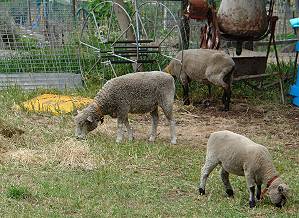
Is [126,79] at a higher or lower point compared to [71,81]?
higher

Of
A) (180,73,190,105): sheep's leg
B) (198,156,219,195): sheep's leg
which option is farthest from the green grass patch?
(180,73,190,105): sheep's leg

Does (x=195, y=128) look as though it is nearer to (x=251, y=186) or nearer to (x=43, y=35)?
(x=251, y=186)

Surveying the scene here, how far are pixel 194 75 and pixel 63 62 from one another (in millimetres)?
2873

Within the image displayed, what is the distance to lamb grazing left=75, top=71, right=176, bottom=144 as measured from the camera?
27.4ft

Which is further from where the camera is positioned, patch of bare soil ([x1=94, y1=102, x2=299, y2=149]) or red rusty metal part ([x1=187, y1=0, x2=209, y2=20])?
red rusty metal part ([x1=187, y1=0, x2=209, y2=20])

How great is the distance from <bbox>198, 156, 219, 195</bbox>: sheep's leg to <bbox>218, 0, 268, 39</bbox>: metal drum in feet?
16.1

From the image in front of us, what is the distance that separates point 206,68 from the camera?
35.5ft

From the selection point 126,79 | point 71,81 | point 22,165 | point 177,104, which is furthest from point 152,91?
point 71,81

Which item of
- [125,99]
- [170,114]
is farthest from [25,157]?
[170,114]

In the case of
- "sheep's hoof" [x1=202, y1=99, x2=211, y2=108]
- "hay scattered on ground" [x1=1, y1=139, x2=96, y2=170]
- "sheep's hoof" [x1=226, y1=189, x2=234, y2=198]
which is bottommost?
"sheep's hoof" [x1=202, y1=99, x2=211, y2=108]

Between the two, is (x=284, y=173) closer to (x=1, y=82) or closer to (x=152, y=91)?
(x=152, y=91)

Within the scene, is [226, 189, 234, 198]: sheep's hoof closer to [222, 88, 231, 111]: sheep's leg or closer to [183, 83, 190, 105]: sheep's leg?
[222, 88, 231, 111]: sheep's leg

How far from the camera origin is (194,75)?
11.0 m

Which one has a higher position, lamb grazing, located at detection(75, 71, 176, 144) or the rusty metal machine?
the rusty metal machine
